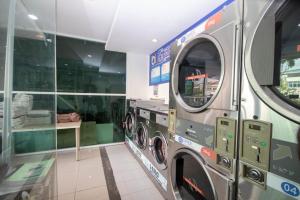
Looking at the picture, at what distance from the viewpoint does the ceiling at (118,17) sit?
1.69 meters

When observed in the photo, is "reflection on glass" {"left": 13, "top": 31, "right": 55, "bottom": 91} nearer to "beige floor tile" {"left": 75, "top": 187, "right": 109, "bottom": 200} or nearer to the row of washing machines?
"beige floor tile" {"left": 75, "top": 187, "right": 109, "bottom": 200}

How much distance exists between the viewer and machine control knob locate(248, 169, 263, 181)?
25.0 inches

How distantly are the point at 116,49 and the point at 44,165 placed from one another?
2618 mm

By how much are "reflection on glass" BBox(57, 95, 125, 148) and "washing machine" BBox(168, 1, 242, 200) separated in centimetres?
245

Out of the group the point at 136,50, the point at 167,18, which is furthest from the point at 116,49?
the point at 167,18

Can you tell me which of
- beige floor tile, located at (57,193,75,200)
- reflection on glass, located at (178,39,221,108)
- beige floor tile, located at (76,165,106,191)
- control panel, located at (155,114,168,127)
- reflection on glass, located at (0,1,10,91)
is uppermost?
reflection on glass, located at (0,1,10,91)

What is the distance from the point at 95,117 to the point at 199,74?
2.89m

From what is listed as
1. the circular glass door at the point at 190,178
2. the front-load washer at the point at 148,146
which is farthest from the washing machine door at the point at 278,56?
the front-load washer at the point at 148,146

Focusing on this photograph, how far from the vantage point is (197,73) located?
115cm

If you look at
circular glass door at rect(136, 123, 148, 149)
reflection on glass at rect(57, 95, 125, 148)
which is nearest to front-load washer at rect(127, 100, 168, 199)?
circular glass door at rect(136, 123, 148, 149)

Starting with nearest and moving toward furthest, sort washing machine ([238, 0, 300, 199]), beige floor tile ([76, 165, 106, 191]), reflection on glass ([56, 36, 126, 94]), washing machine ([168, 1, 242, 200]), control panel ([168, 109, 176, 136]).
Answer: washing machine ([238, 0, 300, 199]), washing machine ([168, 1, 242, 200]), control panel ([168, 109, 176, 136]), beige floor tile ([76, 165, 106, 191]), reflection on glass ([56, 36, 126, 94])

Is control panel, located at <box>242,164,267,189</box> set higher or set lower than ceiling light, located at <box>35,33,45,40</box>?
lower

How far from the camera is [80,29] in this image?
2.79 metres

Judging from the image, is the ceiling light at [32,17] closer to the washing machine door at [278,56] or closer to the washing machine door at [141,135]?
the washing machine door at [141,135]
